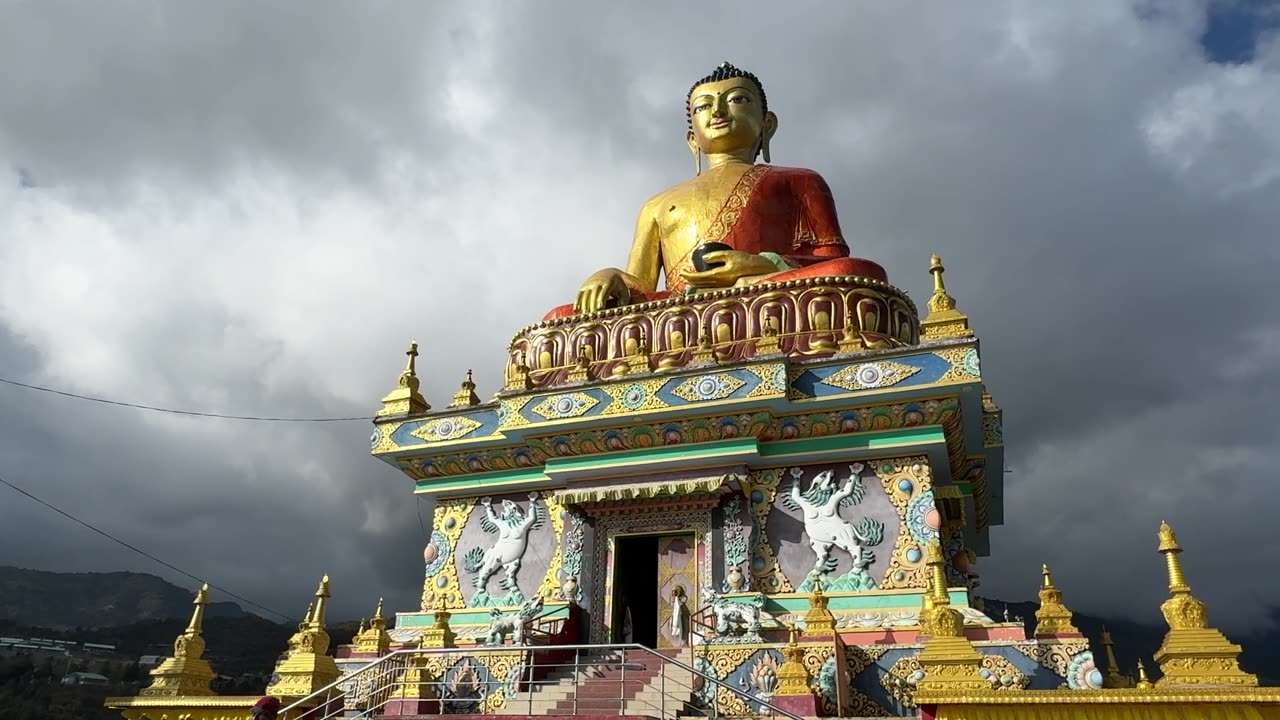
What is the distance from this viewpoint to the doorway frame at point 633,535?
37.3 ft

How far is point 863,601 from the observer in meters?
10.4

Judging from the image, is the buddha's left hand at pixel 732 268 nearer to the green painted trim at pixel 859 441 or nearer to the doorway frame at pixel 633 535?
the green painted trim at pixel 859 441

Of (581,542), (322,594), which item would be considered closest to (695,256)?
(581,542)

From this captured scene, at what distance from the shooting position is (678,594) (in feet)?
37.2

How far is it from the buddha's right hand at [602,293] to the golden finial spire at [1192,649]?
953cm

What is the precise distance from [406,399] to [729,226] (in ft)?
22.3

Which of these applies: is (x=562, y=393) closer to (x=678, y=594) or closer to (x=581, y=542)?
(x=581, y=542)

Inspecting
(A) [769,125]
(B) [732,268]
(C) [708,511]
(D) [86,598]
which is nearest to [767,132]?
(A) [769,125]

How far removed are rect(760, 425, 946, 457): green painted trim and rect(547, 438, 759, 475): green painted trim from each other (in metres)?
0.41

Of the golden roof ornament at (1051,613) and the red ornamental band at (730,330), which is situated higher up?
the red ornamental band at (730,330)

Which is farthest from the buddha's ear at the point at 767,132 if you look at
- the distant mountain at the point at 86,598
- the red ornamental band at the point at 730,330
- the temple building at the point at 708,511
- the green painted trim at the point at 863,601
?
the distant mountain at the point at 86,598

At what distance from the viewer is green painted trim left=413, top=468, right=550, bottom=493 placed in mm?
13109

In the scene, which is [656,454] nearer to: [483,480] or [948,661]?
[483,480]

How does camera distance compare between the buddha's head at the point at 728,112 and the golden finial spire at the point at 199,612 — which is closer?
the golden finial spire at the point at 199,612
